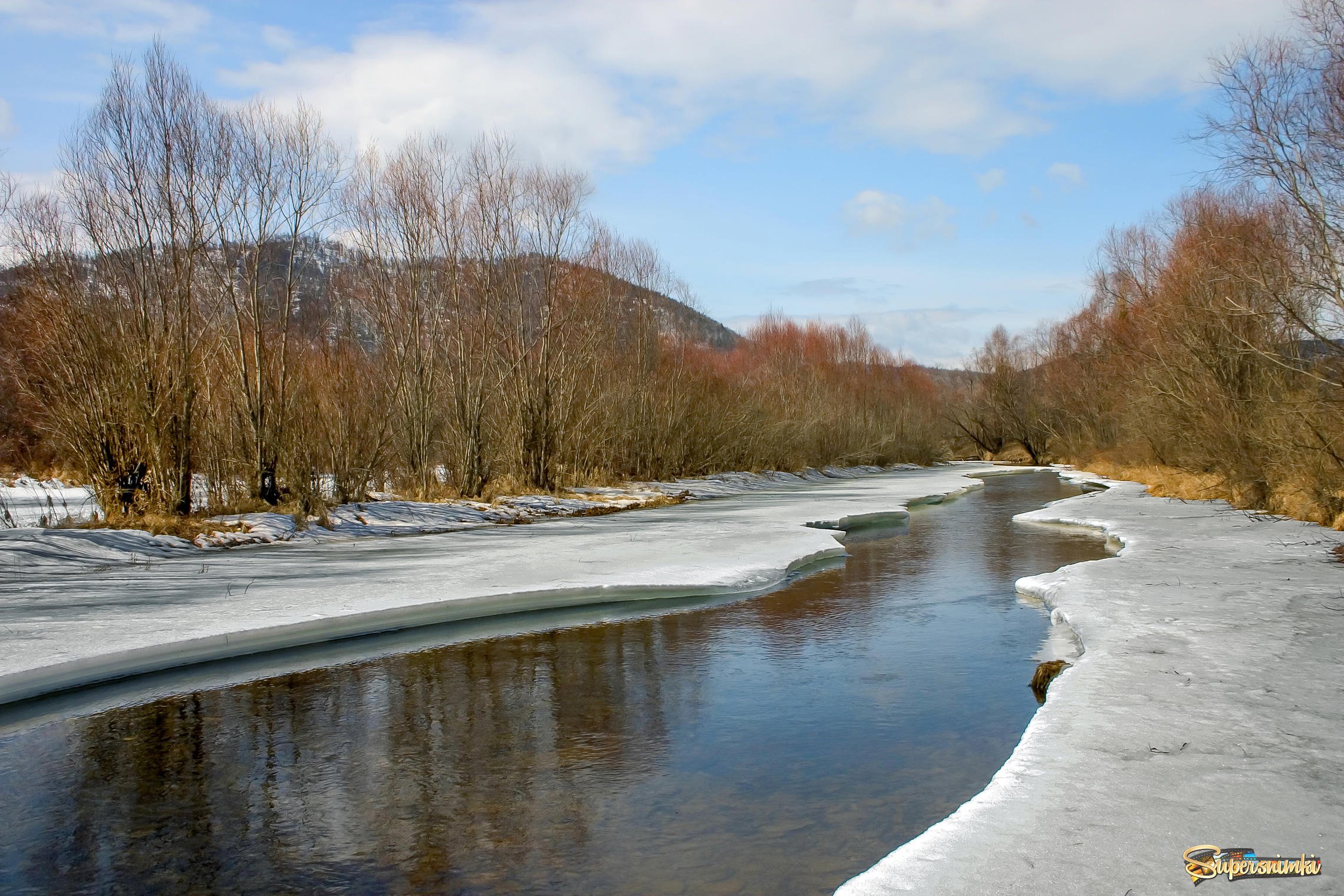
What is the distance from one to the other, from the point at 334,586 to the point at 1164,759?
795cm

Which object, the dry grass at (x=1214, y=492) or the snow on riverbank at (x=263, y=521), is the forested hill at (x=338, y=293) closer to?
the snow on riverbank at (x=263, y=521)

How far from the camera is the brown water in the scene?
3873 mm

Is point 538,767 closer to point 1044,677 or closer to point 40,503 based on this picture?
point 1044,677

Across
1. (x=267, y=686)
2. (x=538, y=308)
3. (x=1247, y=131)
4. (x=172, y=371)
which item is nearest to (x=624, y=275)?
(x=538, y=308)

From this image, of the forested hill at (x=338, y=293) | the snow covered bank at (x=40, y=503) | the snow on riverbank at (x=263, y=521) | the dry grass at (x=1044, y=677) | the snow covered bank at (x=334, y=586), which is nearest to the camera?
the dry grass at (x=1044, y=677)

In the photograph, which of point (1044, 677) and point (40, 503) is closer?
point (1044, 677)

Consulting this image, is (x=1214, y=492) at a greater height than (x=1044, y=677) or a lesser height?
greater

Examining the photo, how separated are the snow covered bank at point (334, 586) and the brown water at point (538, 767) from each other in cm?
74

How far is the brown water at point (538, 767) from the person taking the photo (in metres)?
3.87

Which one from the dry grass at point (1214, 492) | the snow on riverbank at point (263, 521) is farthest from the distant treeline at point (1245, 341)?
the snow on riverbank at point (263, 521)

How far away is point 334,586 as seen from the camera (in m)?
9.51

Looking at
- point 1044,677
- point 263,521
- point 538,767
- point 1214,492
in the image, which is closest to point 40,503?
point 263,521

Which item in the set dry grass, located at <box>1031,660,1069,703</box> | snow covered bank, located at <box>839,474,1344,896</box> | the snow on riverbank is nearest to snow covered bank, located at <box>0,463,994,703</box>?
the snow on riverbank

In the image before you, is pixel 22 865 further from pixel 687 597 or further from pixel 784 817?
pixel 687 597
